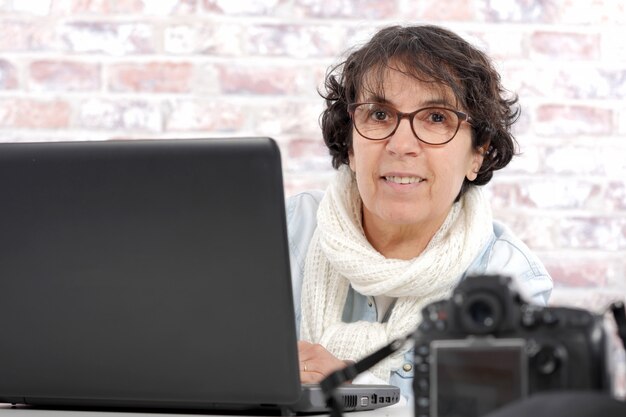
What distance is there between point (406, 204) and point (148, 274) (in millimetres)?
833

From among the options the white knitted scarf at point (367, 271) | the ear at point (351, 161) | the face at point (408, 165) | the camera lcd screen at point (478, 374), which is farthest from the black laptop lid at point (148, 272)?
the ear at point (351, 161)

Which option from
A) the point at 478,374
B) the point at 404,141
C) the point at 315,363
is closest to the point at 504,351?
the point at 478,374

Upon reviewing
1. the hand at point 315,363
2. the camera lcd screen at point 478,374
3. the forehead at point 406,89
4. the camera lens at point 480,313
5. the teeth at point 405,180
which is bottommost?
the hand at point 315,363

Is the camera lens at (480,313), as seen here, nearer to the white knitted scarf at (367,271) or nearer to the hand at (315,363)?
the hand at (315,363)

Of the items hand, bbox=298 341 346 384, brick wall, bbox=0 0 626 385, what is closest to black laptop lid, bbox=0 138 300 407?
hand, bbox=298 341 346 384

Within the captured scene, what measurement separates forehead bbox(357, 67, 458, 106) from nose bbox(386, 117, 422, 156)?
1.7 inches

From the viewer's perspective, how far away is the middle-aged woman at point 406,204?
Answer: 5.81 feet

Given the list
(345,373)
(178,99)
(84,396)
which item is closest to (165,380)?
(84,396)

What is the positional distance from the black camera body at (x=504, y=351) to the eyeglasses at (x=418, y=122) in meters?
0.92

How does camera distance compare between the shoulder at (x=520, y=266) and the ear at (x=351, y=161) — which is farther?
the ear at (x=351, y=161)

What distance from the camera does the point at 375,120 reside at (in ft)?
5.95

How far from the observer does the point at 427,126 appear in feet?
5.83

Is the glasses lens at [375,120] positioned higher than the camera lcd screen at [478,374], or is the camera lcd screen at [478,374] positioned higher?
the glasses lens at [375,120]

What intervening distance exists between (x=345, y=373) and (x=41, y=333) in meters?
0.36
